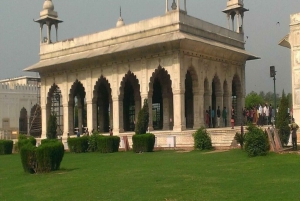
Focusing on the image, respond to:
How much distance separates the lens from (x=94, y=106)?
28969 millimetres

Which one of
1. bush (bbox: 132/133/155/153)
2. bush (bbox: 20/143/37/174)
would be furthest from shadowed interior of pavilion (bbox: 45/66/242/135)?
bush (bbox: 20/143/37/174)

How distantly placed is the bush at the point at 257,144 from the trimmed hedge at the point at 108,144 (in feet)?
25.5

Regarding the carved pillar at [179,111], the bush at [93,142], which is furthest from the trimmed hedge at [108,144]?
the carved pillar at [179,111]

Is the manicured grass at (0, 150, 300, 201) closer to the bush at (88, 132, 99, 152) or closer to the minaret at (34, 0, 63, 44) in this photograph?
the bush at (88, 132, 99, 152)

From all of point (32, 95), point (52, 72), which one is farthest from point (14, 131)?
point (52, 72)

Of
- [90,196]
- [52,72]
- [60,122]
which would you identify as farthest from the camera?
[60,122]

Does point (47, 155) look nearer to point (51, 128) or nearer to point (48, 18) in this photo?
point (51, 128)

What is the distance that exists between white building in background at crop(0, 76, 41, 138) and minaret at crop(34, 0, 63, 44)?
12.7m

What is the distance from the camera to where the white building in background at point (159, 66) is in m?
24.6

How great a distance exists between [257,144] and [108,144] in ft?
27.1

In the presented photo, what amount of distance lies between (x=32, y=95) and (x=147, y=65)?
2327cm

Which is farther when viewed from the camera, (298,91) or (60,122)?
(60,122)

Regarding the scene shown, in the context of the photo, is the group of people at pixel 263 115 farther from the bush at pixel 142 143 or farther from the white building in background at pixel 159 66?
the bush at pixel 142 143

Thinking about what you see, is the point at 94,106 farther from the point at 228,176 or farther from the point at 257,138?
the point at 228,176
